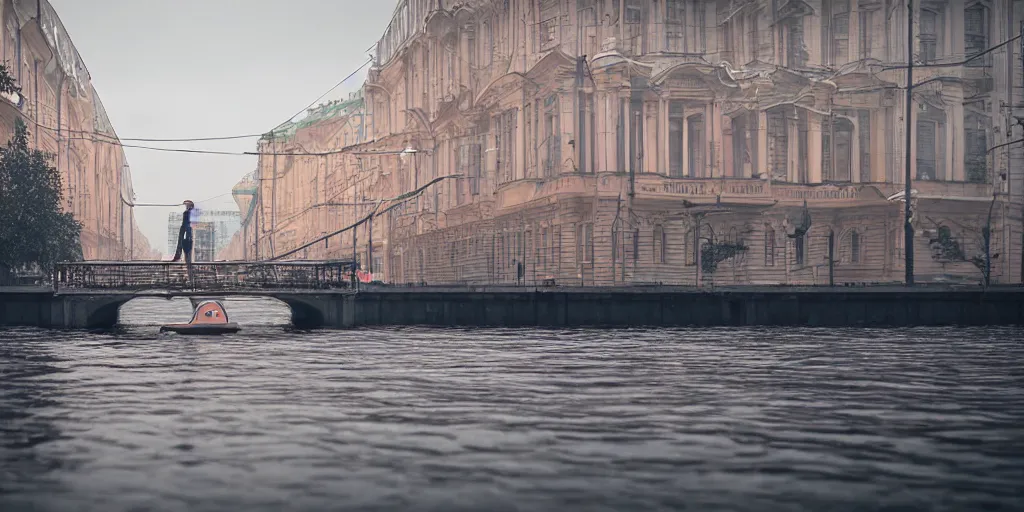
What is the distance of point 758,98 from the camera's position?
228 feet

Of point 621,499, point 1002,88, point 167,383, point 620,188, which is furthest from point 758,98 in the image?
point 621,499

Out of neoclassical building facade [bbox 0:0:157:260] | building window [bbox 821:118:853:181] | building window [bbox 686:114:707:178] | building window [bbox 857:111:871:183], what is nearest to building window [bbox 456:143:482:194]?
building window [bbox 686:114:707:178]

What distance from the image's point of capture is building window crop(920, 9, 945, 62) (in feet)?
237

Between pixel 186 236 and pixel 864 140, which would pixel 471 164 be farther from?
pixel 186 236

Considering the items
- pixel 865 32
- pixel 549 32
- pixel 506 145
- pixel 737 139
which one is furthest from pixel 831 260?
pixel 506 145

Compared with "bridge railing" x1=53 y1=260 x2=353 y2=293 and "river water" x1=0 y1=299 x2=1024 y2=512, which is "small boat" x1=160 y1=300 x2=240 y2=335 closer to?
"bridge railing" x1=53 y1=260 x2=353 y2=293

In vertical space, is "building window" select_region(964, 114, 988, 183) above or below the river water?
above

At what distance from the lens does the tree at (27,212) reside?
212 ft

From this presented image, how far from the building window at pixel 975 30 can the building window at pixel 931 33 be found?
1.65 m

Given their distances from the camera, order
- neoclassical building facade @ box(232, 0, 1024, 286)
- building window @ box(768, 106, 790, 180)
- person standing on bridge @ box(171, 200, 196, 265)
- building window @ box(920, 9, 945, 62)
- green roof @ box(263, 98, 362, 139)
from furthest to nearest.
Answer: green roof @ box(263, 98, 362, 139), building window @ box(920, 9, 945, 62), building window @ box(768, 106, 790, 180), neoclassical building facade @ box(232, 0, 1024, 286), person standing on bridge @ box(171, 200, 196, 265)

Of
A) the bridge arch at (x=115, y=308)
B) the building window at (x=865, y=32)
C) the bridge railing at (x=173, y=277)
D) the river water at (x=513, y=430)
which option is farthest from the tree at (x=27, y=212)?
the building window at (x=865, y=32)

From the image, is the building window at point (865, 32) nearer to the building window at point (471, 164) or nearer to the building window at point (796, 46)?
the building window at point (796, 46)

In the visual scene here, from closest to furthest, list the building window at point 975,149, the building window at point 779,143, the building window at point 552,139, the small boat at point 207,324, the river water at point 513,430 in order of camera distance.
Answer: the river water at point 513,430 → the small boat at point 207,324 → the building window at point 552,139 → the building window at point 779,143 → the building window at point 975,149

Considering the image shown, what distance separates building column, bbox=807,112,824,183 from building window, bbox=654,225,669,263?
11003 millimetres
